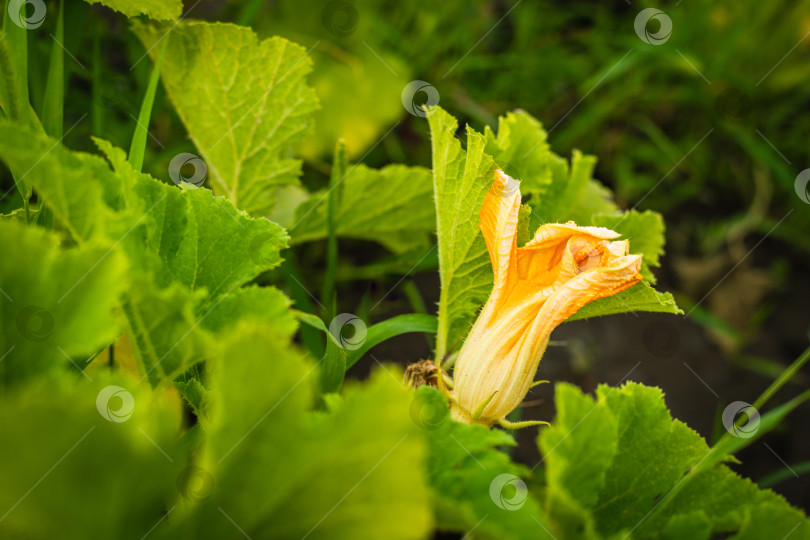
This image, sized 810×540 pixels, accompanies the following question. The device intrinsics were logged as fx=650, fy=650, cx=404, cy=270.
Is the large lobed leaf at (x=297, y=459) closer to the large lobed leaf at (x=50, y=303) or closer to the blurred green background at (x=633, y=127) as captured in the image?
A: the large lobed leaf at (x=50, y=303)

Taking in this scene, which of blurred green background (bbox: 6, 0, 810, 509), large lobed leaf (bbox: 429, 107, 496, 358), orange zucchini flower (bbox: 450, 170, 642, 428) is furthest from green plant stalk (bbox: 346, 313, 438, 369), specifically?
blurred green background (bbox: 6, 0, 810, 509)

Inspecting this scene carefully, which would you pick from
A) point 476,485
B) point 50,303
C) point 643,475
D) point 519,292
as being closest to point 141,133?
point 50,303

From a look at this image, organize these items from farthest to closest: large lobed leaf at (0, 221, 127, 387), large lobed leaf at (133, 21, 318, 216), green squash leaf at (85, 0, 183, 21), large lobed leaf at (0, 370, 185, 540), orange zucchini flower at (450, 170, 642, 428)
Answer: large lobed leaf at (133, 21, 318, 216) → green squash leaf at (85, 0, 183, 21) → orange zucchini flower at (450, 170, 642, 428) → large lobed leaf at (0, 221, 127, 387) → large lobed leaf at (0, 370, 185, 540)

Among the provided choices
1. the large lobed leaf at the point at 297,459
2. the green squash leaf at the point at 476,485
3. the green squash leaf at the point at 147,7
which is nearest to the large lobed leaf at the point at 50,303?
the large lobed leaf at the point at 297,459

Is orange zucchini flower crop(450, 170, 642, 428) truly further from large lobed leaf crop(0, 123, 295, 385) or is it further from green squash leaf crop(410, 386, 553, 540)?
large lobed leaf crop(0, 123, 295, 385)

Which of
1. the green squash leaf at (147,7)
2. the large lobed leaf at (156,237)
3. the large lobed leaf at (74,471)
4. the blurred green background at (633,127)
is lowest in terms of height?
the large lobed leaf at (74,471)

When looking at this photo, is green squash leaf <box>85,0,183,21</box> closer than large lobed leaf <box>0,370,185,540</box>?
No

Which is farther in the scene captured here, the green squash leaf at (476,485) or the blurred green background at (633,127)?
the blurred green background at (633,127)
